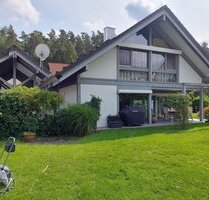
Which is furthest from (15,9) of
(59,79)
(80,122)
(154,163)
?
(154,163)

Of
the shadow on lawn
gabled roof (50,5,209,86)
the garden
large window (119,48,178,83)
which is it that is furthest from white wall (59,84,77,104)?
the garden

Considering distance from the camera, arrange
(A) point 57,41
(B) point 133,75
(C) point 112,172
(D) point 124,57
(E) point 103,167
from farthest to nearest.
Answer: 1. (A) point 57,41
2. (B) point 133,75
3. (D) point 124,57
4. (E) point 103,167
5. (C) point 112,172

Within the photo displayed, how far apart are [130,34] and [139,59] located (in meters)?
2.58

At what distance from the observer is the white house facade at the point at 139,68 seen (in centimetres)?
1595

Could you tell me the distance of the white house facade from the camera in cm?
1595

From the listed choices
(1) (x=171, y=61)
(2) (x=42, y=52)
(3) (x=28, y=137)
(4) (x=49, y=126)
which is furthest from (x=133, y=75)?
(3) (x=28, y=137)

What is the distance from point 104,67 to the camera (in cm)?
1667

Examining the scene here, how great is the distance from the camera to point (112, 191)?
5.63 m

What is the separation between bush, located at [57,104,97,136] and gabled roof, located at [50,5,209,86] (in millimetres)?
2034

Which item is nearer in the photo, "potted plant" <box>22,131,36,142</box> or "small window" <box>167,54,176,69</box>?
"potted plant" <box>22,131,36,142</box>

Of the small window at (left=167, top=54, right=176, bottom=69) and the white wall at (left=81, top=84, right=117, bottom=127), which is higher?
the small window at (left=167, top=54, right=176, bottom=69)

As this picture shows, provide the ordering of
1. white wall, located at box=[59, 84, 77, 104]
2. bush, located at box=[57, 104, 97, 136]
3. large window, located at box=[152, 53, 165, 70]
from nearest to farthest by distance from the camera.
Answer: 1. bush, located at box=[57, 104, 97, 136]
2. white wall, located at box=[59, 84, 77, 104]
3. large window, located at box=[152, 53, 165, 70]

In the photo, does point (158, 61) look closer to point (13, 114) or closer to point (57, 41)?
point (13, 114)

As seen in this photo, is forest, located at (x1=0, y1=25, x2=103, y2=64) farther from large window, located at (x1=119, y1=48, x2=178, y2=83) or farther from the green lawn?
the green lawn
